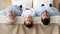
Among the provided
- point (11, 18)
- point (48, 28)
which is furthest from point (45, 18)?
point (11, 18)

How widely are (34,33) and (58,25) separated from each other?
0.29m

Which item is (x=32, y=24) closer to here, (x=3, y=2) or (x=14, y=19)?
(x=14, y=19)

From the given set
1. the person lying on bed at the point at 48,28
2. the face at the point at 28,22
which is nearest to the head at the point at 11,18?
the face at the point at 28,22

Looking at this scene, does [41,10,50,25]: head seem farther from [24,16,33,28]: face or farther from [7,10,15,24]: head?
[7,10,15,24]: head

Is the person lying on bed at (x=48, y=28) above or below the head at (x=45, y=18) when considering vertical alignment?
below

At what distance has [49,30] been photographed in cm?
163

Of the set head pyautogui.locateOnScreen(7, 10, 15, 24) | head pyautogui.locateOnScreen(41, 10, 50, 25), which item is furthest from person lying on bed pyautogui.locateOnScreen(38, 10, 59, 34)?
head pyautogui.locateOnScreen(7, 10, 15, 24)

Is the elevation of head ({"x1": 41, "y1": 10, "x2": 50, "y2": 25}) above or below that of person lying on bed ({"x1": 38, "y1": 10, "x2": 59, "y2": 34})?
above

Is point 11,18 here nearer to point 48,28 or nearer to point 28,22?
point 28,22

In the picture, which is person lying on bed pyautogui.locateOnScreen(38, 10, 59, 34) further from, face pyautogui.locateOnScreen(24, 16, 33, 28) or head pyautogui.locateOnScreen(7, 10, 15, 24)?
head pyautogui.locateOnScreen(7, 10, 15, 24)

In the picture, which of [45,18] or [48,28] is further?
[48,28]

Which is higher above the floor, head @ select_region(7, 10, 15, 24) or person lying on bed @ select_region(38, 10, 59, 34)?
head @ select_region(7, 10, 15, 24)

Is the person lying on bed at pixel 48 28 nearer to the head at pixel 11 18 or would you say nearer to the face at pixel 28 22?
the face at pixel 28 22

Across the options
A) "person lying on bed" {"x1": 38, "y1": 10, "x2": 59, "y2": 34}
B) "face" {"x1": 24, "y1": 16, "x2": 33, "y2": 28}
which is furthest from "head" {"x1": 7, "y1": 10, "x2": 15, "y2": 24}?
"person lying on bed" {"x1": 38, "y1": 10, "x2": 59, "y2": 34}
